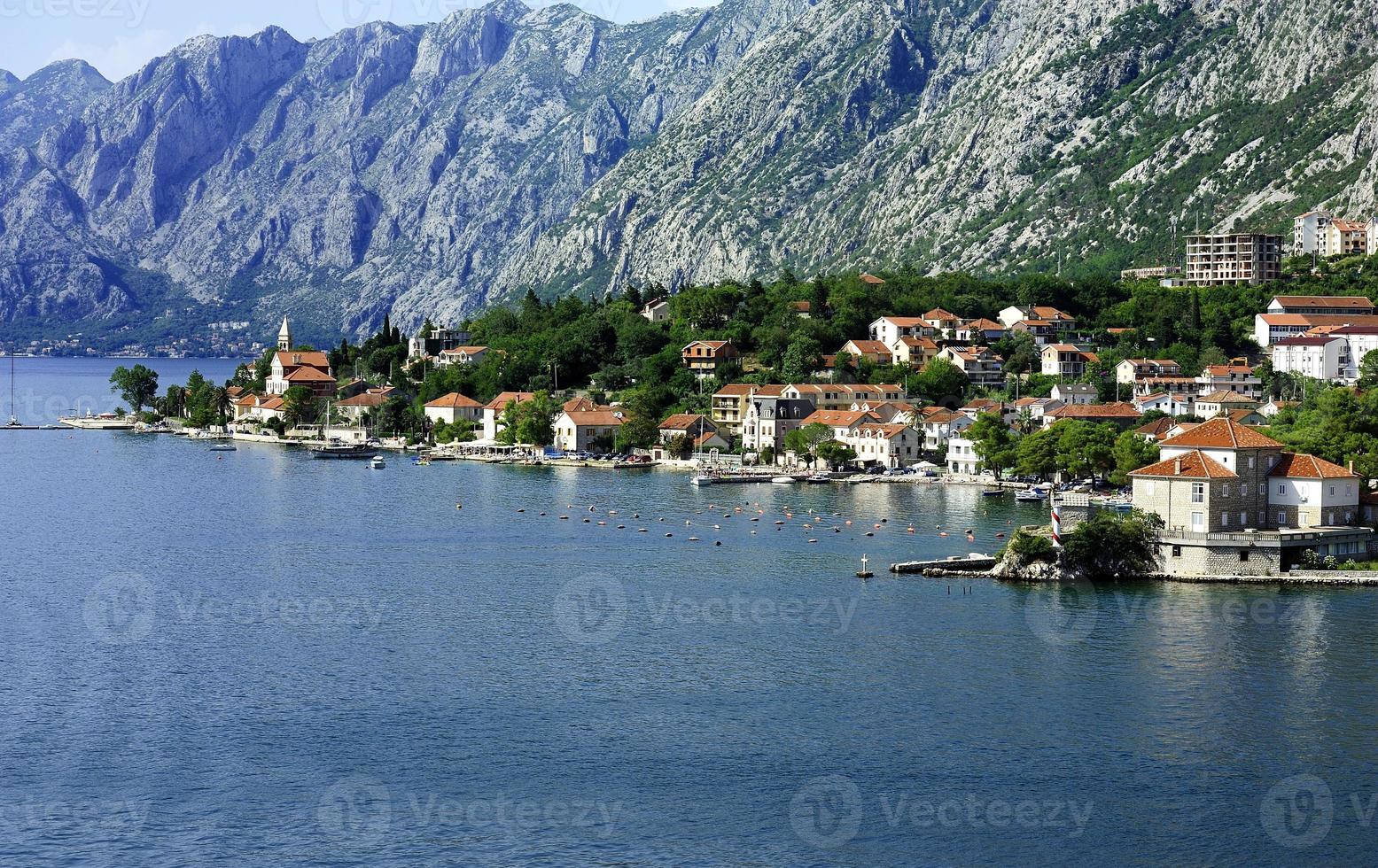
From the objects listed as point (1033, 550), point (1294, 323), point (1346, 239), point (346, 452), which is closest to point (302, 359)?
point (346, 452)

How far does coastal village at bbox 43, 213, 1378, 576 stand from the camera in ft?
190

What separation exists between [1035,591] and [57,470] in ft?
243

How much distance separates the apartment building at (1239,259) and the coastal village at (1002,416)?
0.18m

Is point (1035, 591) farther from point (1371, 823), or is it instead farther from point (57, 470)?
point (57, 470)

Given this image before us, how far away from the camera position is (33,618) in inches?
2032

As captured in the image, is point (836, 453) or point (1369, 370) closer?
point (836, 453)

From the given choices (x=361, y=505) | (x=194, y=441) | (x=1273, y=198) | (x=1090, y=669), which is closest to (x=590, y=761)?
(x=1090, y=669)

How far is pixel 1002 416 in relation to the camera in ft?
337

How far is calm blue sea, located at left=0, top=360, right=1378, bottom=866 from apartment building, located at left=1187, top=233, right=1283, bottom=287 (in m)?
87.9

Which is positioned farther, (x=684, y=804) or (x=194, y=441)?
(x=194, y=441)

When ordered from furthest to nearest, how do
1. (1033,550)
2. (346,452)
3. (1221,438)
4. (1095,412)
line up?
1. (346,452)
2. (1095,412)
3. (1221,438)
4. (1033,550)

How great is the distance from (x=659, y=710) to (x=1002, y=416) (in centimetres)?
6667

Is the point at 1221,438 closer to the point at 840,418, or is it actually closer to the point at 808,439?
the point at 808,439

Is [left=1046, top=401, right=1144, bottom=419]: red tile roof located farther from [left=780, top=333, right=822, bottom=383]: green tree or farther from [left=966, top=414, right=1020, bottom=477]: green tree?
[left=780, top=333, right=822, bottom=383]: green tree
